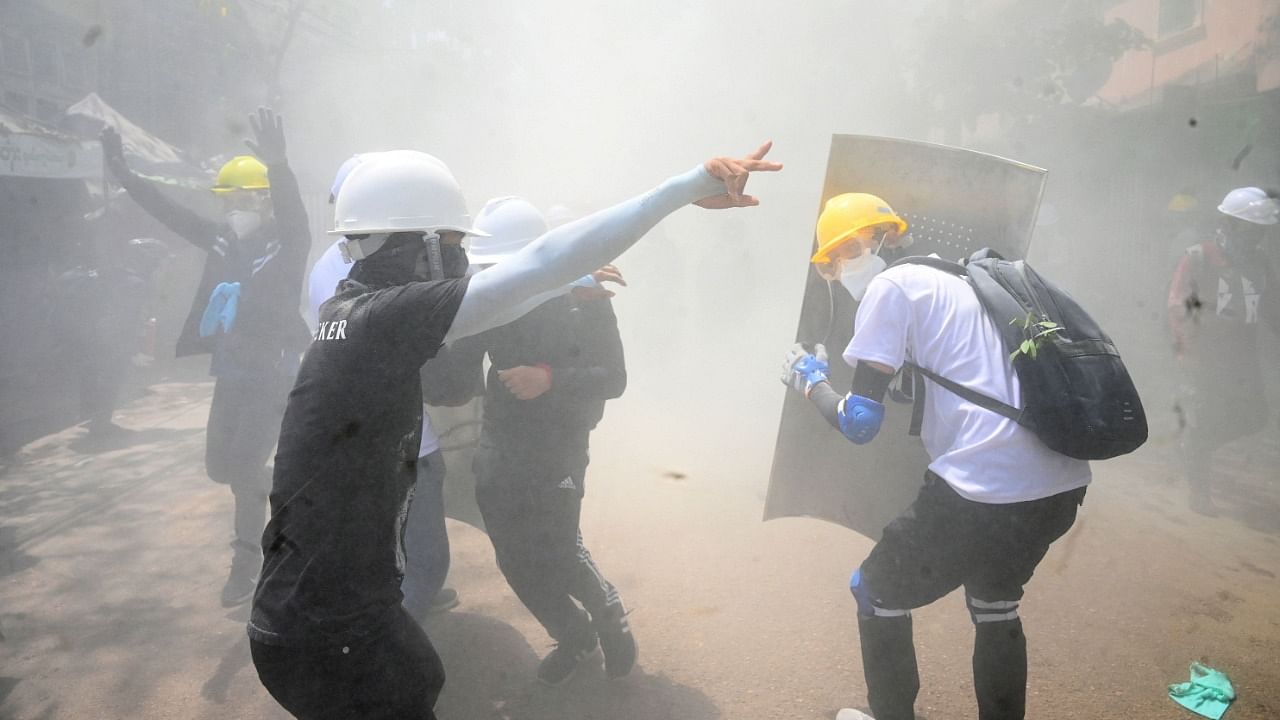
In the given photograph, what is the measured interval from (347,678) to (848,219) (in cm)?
215

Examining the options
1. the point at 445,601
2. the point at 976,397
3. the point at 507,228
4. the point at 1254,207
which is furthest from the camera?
the point at 1254,207

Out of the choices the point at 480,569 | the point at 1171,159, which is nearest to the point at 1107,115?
the point at 1171,159

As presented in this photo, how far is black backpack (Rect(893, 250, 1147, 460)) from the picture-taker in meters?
2.00

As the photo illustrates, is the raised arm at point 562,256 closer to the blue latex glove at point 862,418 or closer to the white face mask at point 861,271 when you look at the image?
the blue latex glove at point 862,418

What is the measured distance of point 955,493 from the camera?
7.20 ft

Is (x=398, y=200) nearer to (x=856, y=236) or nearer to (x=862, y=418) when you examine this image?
(x=862, y=418)

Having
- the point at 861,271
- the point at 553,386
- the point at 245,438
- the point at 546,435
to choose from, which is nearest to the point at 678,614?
the point at 546,435

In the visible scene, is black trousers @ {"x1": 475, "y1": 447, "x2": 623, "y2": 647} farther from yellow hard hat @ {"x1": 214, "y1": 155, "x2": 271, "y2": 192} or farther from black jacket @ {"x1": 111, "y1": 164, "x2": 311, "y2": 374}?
yellow hard hat @ {"x1": 214, "y1": 155, "x2": 271, "y2": 192}

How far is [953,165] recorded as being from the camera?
10.6ft

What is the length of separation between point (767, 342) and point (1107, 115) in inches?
225

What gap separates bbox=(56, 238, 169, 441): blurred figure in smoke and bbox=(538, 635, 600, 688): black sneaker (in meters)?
5.61

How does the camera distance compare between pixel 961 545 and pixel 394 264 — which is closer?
pixel 394 264

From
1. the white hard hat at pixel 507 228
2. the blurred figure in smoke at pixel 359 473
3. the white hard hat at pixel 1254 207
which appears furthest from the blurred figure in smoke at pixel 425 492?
the white hard hat at pixel 1254 207

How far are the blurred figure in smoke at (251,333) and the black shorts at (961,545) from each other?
3.00m
